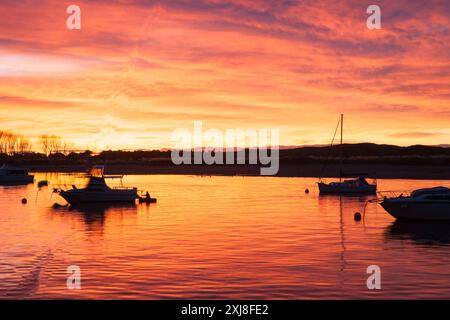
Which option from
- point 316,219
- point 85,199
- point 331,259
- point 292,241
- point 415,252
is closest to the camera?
point 331,259

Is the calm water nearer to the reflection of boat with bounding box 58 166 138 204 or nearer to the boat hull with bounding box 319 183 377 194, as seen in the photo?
the reflection of boat with bounding box 58 166 138 204

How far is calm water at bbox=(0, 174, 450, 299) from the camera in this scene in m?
20.6

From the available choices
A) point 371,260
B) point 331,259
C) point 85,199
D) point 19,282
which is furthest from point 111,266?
point 85,199

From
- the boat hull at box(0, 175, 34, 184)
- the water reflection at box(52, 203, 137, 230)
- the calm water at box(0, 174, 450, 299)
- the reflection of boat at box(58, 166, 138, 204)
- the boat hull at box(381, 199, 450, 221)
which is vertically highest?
the boat hull at box(0, 175, 34, 184)

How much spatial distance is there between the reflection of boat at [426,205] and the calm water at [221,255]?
103 cm

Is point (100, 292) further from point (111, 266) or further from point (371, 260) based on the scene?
point (371, 260)

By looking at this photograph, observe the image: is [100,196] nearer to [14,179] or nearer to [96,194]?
[96,194]

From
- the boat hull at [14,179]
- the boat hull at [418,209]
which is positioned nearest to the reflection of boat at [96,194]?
the boat hull at [418,209]

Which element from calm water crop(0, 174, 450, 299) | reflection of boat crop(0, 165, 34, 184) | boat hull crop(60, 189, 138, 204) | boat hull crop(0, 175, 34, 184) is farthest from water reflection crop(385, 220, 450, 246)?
reflection of boat crop(0, 165, 34, 184)

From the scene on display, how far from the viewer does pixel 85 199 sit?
62.6 m

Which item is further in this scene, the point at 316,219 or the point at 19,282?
the point at 316,219

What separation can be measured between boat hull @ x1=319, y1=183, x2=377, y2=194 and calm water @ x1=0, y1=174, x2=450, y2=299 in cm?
3046

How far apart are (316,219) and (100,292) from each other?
1136 inches
